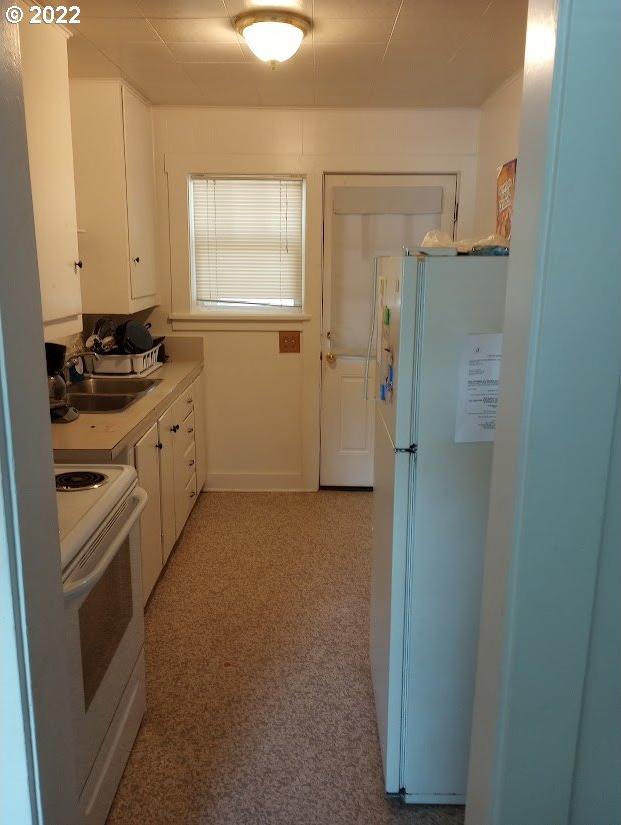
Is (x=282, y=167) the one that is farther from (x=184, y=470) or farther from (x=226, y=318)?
(x=184, y=470)

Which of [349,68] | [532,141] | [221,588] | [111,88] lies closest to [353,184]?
[349,68]

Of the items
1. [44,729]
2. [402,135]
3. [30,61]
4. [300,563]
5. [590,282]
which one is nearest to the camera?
[590,282]

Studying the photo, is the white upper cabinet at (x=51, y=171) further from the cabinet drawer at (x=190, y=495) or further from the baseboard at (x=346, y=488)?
the baseboard at (x=346, y=488)

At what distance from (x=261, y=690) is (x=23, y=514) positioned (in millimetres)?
1762

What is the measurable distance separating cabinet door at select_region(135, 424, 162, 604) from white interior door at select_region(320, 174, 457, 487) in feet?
4.71

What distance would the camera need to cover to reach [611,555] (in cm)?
89

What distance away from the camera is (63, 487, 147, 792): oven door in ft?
4.63

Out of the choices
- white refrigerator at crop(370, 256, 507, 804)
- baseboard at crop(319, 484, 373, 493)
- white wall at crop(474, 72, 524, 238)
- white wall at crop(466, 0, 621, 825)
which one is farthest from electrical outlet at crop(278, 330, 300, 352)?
white wall at crop(466, 0, 621, 825)

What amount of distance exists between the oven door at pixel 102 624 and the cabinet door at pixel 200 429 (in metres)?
1.94

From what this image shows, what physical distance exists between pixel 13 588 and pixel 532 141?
2.91ft

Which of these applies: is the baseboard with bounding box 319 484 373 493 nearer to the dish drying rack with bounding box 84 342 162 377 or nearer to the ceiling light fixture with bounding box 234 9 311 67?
the dish drying rack with bounding box 84 342 162 377

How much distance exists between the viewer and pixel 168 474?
3125mm

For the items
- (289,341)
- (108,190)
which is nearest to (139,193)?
(108,190)

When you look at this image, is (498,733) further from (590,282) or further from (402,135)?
(402,135)
